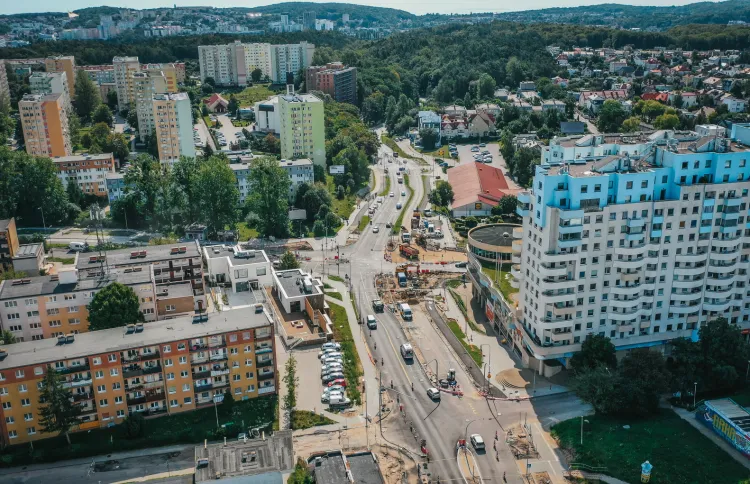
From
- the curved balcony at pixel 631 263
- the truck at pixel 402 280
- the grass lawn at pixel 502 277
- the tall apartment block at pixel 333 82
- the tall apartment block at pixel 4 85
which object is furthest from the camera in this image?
the tall apartment block at pixel 333 82

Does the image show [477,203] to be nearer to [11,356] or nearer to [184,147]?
[184,147]

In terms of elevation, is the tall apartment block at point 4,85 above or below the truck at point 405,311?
above

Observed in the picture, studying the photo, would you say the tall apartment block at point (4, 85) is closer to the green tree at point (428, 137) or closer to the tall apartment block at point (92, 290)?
the green tree at point (428, 137)

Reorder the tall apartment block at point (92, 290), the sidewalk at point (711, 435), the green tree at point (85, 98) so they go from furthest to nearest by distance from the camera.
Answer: the green tree at point (85, 98) → the tall apartment block at point (92, 290) → the sidewalk at point (711, 435)

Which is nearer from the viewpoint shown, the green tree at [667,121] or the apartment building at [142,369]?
the apartment building at [142,369]

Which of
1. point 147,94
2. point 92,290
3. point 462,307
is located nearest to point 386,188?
point 462,307

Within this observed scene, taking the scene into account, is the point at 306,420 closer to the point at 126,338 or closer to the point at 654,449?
the point at 126,338

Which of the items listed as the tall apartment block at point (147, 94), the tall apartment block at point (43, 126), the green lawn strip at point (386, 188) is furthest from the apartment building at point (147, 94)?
the green lawn strip at point (386, 188)

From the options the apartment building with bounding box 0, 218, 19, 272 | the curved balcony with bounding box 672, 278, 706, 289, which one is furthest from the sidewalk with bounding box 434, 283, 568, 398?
the apartment building with bounding box 0, 218, 19, 272
